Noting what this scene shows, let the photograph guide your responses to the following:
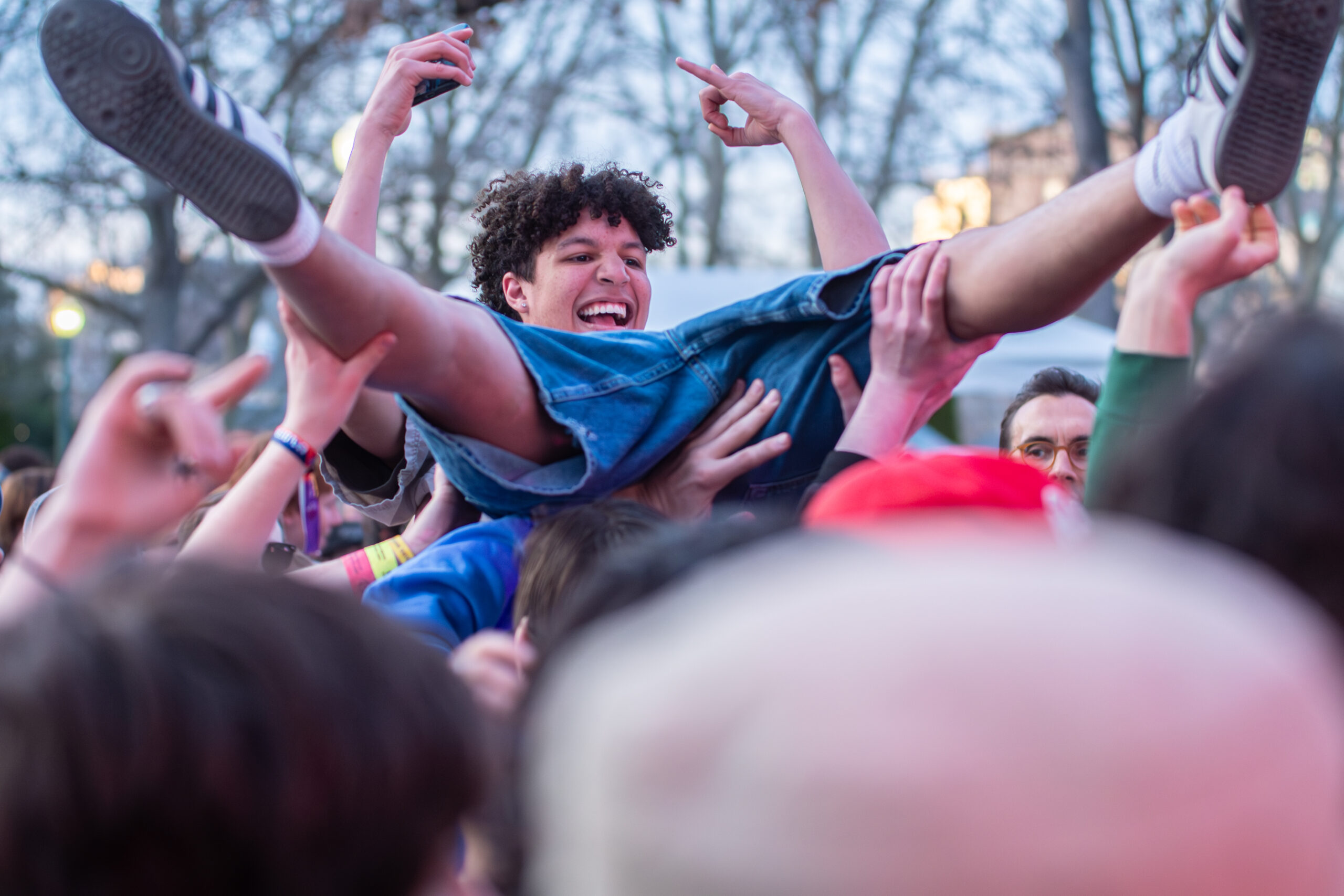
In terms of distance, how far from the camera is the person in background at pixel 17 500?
14.5 ft

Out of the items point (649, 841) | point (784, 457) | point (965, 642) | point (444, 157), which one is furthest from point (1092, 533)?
point (444, 157)

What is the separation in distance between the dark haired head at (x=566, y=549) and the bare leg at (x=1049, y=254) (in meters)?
0.61

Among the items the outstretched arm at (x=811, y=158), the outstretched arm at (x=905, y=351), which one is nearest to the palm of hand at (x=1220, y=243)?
the outstretched arm at (x=905, y=351)

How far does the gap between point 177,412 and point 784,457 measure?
3.83ft

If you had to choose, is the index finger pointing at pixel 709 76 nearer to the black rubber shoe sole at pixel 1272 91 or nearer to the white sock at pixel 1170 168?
the white sock at pixel 1170 168

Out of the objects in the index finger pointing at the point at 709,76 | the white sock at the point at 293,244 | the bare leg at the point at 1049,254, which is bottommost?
the white sock at the point at 293,244

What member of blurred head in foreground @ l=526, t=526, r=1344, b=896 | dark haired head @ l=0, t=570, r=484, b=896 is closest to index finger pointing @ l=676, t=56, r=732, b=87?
dark haired head @ l=0, t=570, r=484, b=896

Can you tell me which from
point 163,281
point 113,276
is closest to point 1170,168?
point 163,281

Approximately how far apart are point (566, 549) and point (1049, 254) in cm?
82

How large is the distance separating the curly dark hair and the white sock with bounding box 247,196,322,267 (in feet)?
5.09

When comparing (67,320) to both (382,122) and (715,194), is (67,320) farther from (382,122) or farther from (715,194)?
(382,122)

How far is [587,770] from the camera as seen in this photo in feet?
1.93

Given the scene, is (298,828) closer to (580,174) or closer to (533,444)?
(533,444)

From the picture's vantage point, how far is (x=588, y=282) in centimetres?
314
